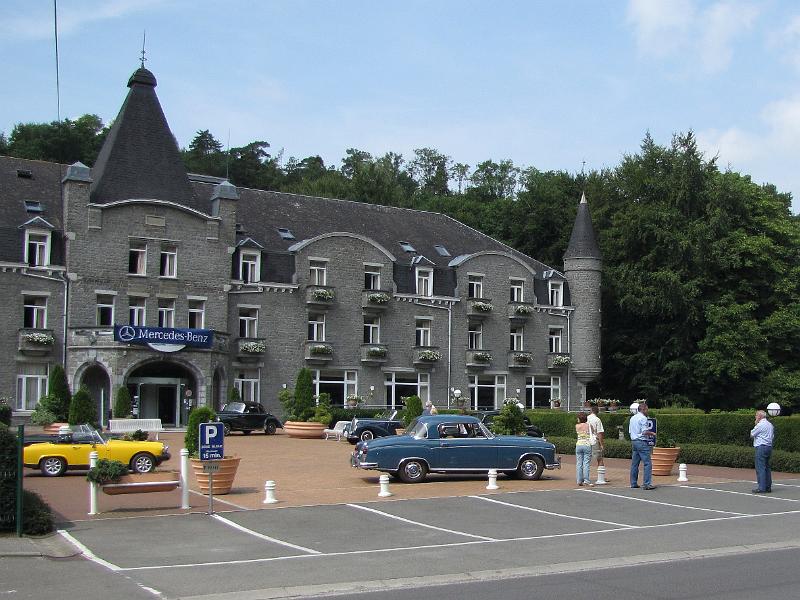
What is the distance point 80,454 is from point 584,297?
4168 cm

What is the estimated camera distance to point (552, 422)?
127ft

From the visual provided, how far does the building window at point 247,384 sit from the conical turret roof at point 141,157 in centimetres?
925

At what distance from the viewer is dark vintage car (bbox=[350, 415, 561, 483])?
22656mm

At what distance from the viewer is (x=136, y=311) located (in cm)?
4869

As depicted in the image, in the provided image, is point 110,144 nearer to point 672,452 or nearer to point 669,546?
point 672,452

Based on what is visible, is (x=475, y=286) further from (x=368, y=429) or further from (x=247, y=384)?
(x=368, y=429)

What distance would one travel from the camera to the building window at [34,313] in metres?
46.2

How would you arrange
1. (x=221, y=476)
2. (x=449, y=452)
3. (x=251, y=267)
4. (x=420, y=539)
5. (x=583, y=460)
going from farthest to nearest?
1. (x=251, y=267)
2. (x=449, y=452)
3. (x=583, y=460)
4. (x=221, y=476)
5. (x=420, y=539)

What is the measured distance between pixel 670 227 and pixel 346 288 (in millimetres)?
20635

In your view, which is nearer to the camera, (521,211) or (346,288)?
(346,288)

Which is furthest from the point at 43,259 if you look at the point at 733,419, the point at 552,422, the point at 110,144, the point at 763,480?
the point at 763,480

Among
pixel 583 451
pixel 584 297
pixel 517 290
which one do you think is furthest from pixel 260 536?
pixel 584 297

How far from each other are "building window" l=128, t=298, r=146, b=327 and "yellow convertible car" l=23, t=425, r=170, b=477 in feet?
77.1

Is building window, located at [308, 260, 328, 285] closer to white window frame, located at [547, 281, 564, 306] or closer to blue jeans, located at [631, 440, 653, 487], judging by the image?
white window frame, located at [547, 281, 564, 306]
